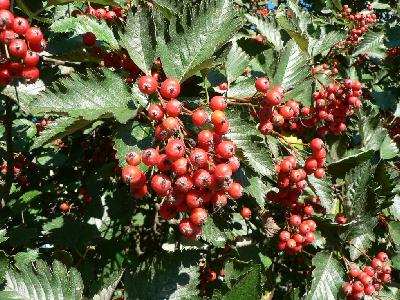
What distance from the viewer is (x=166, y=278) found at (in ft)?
5.55

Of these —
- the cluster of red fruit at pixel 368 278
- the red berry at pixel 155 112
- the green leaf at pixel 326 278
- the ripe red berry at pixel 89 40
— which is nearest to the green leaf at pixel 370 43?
the cluster of red fruit at pixel 368 278

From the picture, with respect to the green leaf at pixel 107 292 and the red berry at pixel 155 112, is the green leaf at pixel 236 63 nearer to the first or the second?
the red berry at pixel 155 112

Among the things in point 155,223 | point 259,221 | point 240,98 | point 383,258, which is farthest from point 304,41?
point 155,223

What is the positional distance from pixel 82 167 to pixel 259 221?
152 centimetres

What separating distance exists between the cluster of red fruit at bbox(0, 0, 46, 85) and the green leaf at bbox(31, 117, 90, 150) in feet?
0.61

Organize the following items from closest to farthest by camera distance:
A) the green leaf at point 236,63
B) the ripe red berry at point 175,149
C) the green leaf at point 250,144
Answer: the ripe red berry at point 175,149 → the green leaf at point 250,144 → the green leaf at point 236,63

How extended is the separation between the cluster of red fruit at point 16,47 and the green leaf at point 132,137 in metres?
0.37

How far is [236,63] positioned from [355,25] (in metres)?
2.91

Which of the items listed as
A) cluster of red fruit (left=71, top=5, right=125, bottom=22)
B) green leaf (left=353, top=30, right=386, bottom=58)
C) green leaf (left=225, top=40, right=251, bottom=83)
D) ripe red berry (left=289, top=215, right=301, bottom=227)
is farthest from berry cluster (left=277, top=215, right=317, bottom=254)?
green leaf (left=353, top=30, right=386, bottom=58)

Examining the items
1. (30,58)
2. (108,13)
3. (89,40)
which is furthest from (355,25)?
(30,58)

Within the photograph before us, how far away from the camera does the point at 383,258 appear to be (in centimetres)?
246

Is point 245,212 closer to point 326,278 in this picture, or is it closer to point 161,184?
point 326,278

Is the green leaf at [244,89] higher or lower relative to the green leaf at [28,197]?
higher

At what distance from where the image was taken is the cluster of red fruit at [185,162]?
4.47ft
